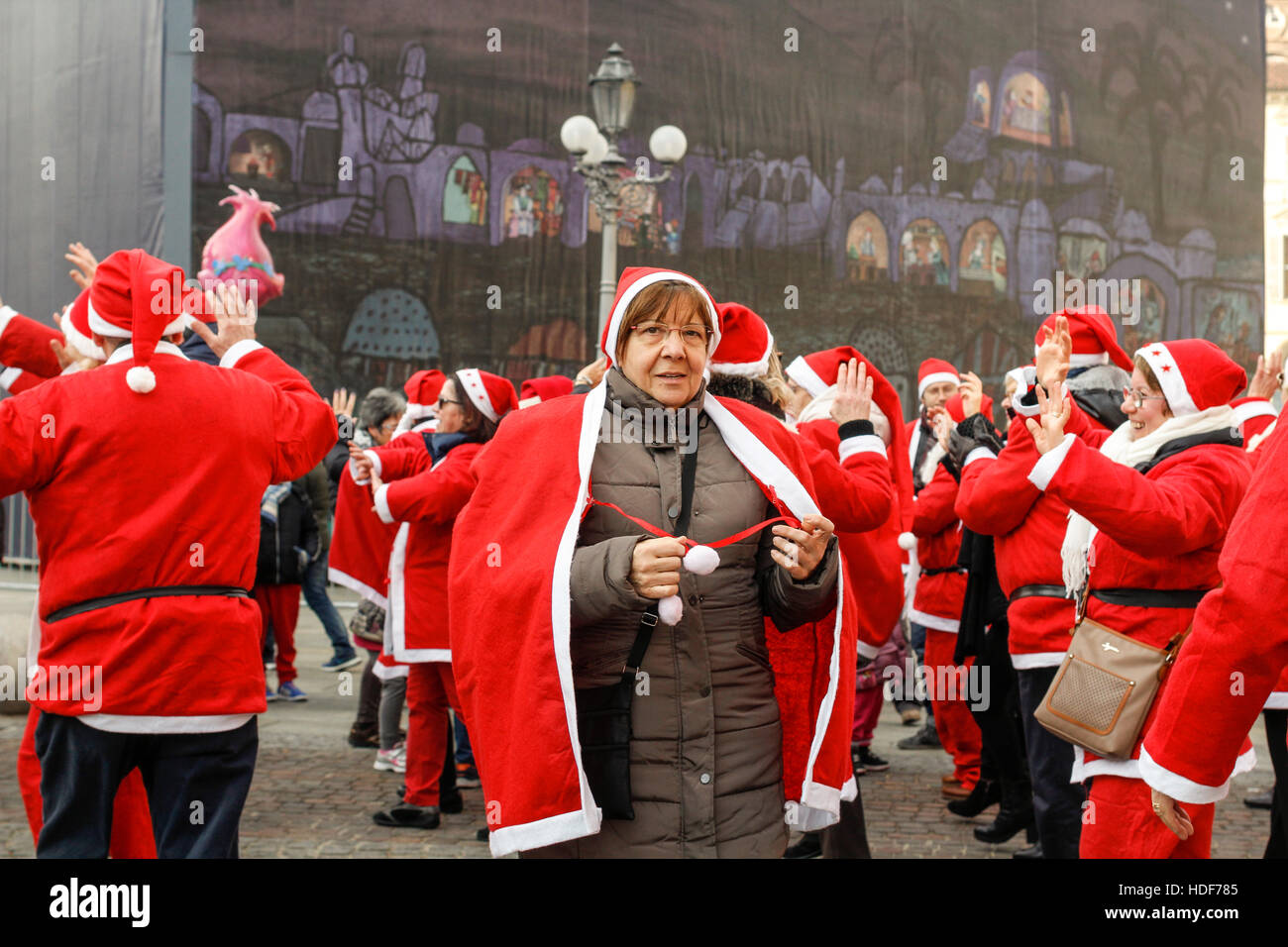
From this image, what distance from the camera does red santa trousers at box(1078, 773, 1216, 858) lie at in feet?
11.9

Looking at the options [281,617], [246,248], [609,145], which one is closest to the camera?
[281,617]

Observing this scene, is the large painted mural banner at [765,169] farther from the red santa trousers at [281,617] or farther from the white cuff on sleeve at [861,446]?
the white cuff on sleeve at [861,446]

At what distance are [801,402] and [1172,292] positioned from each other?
21.9 m

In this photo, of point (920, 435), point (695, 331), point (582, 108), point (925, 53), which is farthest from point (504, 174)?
point (695, 331)

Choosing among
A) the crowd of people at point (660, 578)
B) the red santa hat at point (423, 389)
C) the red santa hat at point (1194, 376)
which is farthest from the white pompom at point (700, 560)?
the red santa hat at point (423, 389)

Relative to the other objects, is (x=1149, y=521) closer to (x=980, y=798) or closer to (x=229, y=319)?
(x=229, y=319)

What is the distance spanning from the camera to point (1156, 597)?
12.7 ft

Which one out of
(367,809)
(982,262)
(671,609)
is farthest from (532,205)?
(671,609)

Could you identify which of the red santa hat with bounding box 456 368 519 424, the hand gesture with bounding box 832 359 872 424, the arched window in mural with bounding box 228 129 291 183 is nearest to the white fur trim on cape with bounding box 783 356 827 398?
the hand gesture with bounding box 832 359 872 424

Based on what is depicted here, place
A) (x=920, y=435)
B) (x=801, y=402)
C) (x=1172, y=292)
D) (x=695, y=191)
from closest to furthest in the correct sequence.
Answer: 1. (x=801, y=402)
2. (x=920, y=435)
3. (x=695, y=191)
4. (x=1172, y=292)

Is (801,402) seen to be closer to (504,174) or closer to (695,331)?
(695,331)

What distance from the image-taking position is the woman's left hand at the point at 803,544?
2.78 meters

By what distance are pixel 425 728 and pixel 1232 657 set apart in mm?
4733

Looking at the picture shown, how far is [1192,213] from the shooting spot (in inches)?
1046
